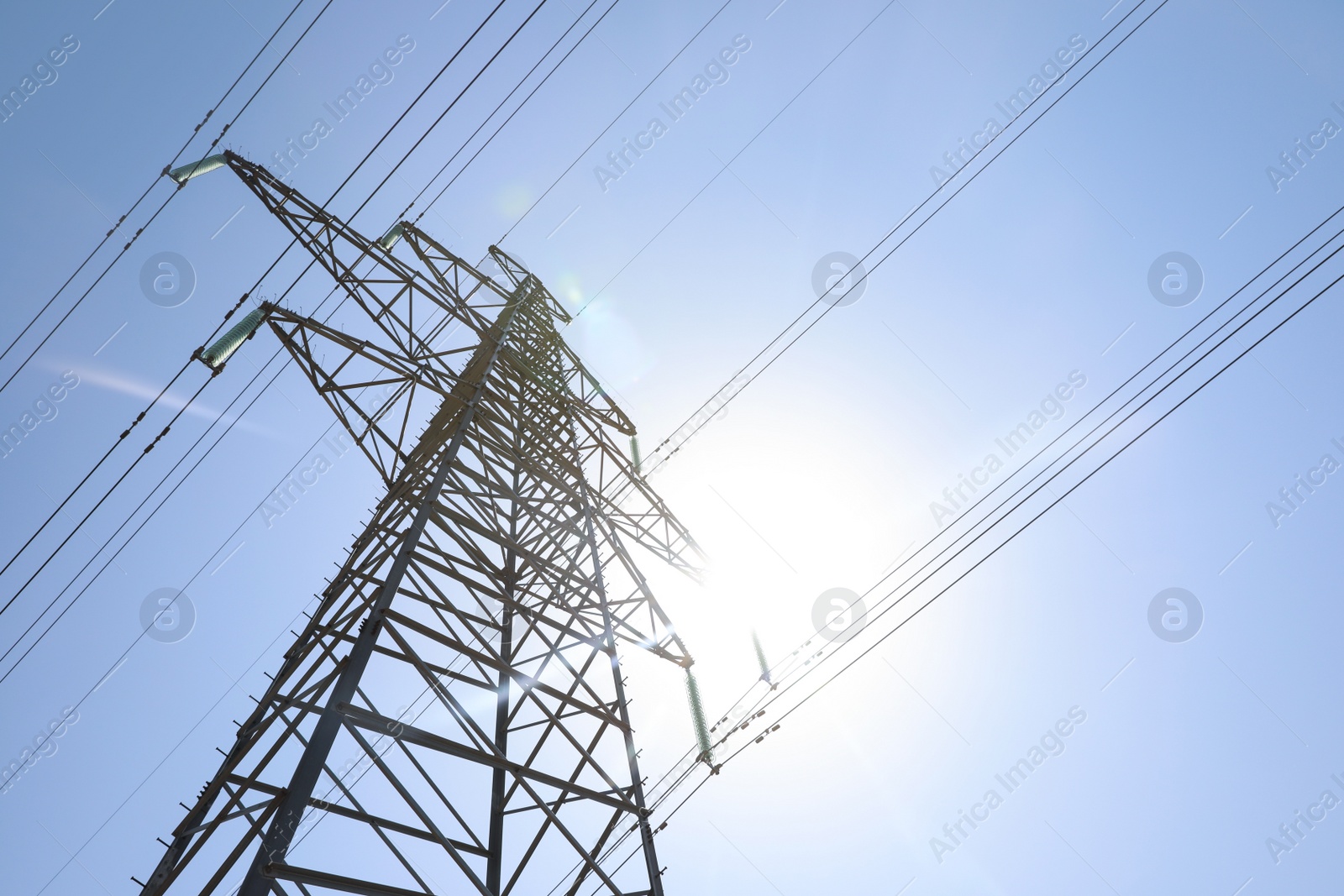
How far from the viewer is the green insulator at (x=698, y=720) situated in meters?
7.80

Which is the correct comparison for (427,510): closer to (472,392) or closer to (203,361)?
(472,392)

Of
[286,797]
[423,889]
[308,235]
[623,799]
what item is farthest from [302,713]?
[308,235]

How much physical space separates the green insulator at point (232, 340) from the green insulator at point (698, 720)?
623 centimetres

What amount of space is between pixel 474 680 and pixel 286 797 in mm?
2230

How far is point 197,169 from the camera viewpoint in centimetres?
890

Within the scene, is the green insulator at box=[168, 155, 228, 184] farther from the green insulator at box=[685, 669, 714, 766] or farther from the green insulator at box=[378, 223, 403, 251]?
the green insulator at box=[685, 669, 714, 766]

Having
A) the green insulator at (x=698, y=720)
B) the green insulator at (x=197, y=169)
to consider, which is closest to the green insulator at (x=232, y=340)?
the green insulator at (x=197, y=169)

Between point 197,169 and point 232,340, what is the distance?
2461mm

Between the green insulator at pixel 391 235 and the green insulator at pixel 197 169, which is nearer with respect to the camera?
the green insulator at pixel 197 169

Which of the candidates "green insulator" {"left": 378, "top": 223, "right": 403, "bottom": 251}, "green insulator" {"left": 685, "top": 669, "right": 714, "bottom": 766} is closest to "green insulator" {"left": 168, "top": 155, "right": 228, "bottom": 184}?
"green insulator" {"left": 378, "top": 223, "right": 403, "bottom": 251}

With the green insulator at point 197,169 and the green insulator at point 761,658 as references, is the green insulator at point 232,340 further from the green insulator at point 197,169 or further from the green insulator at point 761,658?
the green insulator at point 761,658

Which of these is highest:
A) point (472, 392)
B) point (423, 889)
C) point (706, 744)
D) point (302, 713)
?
point (472, 392)

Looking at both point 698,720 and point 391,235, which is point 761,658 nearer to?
point 698,720

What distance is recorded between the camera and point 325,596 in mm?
6340
